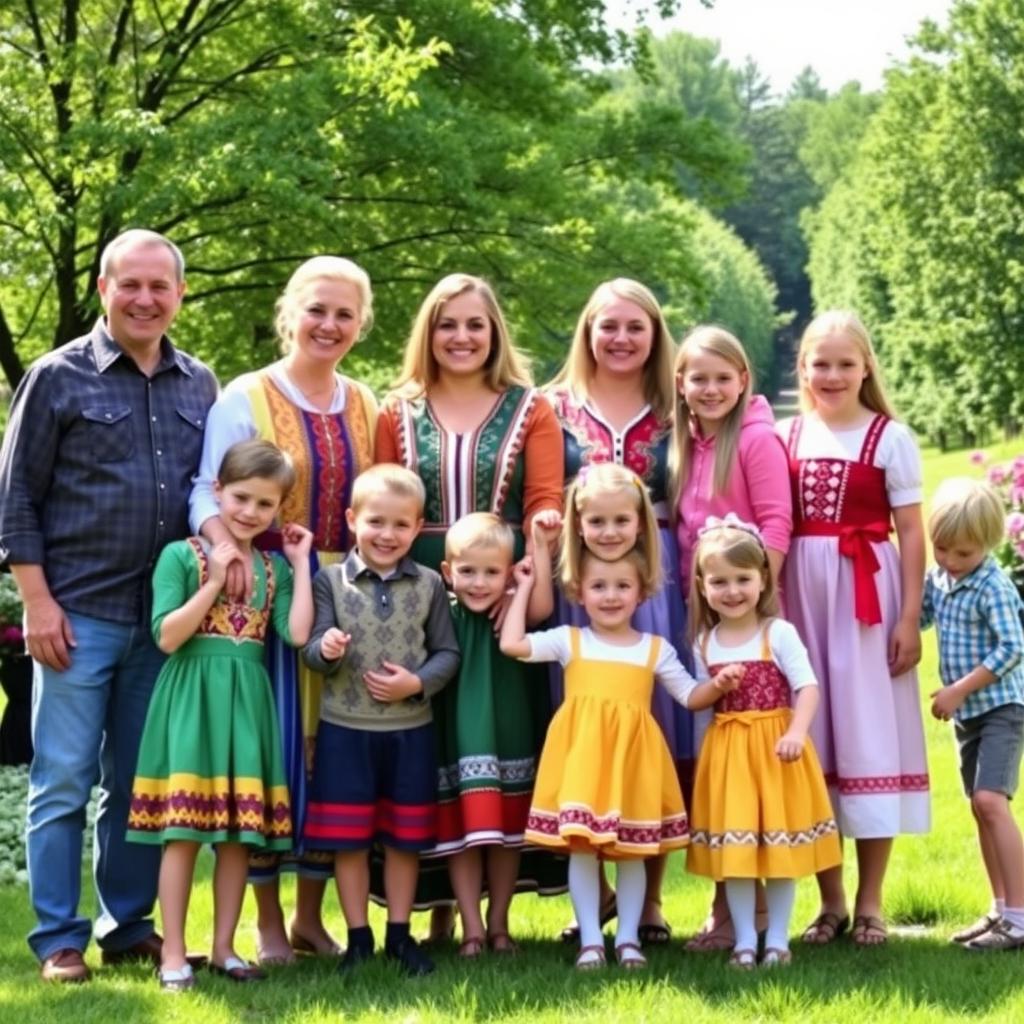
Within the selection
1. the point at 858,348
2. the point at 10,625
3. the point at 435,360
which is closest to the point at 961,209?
the point at 10,625

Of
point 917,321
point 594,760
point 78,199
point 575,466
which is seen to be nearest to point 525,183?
point 78,199

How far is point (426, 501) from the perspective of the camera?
5547 mm

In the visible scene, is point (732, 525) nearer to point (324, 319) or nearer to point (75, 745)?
point (324, 319)

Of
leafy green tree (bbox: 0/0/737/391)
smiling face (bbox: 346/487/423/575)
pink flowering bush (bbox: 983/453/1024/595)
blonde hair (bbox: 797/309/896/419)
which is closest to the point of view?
smiling face (bbox: 346/487/423/575)

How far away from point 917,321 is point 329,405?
39121 millimetres

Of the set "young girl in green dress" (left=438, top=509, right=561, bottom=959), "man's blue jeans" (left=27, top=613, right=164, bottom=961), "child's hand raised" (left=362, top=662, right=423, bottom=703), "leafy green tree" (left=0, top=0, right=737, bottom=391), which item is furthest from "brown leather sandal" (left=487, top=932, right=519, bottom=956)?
"leafy green tree" (left=0, top=0, right=737, bottom=391)

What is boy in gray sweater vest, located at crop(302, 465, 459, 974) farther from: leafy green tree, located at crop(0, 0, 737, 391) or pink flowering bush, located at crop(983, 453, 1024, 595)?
leafy green tree, located at crop(0, 0, 737, 391)

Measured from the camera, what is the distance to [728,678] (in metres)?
5.22

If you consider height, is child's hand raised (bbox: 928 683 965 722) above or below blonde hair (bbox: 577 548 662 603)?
below

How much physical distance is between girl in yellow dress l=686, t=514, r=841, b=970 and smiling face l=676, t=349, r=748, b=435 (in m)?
0.43

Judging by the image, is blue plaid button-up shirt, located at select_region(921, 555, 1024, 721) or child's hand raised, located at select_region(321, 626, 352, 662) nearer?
child's hand raised, located at select_region(321, 626, 352, 662)

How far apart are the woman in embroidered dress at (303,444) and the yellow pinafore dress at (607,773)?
0.82 meters

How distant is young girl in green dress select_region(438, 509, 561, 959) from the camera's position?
5309 millimetres

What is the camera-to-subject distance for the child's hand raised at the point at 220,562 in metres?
5.11
